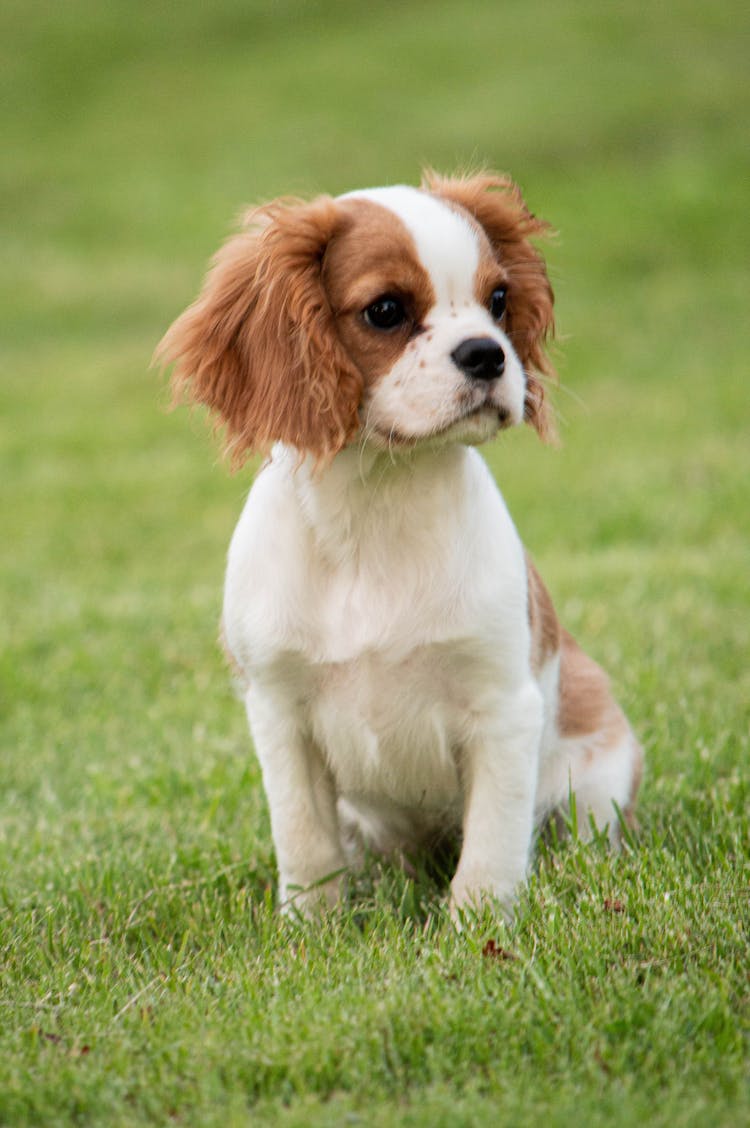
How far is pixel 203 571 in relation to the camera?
27.4 feet

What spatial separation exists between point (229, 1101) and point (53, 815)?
234 cm

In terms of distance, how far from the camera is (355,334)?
340 centimetres

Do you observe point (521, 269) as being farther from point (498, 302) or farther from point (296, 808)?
point (296, 808)

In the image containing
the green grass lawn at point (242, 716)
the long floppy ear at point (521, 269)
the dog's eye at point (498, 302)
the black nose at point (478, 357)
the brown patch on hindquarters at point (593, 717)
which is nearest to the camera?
the green grass lawn at point (242, 716)

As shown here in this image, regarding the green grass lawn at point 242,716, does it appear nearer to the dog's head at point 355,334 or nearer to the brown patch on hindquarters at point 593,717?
the brown patch on hindquarters at point 593,717

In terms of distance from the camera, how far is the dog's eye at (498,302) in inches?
139

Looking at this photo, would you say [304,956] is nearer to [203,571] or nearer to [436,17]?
[203,571]

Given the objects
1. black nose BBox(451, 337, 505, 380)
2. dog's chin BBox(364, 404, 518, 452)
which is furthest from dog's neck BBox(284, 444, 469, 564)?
black nose BBox(451, 337, 505, 380)

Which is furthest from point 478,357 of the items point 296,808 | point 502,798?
point 296,808

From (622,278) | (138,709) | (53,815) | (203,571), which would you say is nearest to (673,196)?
(622,278)

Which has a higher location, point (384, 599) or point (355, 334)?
point (355, 334)

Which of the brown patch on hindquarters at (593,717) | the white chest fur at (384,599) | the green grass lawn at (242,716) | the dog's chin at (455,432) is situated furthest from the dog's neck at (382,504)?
the brown patch on hindquarters at (593,717)

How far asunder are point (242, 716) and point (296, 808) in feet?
6.37

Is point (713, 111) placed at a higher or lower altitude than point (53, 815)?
higher
